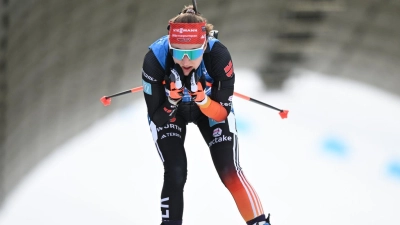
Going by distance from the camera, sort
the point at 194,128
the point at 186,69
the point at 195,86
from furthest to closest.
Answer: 1. the point at 194,128
2. the point at 186,69
3. the point at 195,86

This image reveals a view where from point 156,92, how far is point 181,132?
0.54 metres

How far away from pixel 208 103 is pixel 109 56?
8766mm

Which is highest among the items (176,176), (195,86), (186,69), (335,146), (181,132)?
(186,69)

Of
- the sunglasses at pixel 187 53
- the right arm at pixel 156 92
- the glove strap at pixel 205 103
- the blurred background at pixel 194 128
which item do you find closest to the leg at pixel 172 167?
the right arm at pixel 156 92

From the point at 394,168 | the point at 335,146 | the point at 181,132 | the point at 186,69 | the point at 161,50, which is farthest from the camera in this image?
the point at 335,146

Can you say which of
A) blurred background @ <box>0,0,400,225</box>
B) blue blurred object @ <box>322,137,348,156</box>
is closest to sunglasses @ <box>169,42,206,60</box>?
blurred background @ <box>0,0,400,225</box>

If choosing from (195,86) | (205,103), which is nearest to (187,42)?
(195,86)

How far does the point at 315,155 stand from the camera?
13461mm

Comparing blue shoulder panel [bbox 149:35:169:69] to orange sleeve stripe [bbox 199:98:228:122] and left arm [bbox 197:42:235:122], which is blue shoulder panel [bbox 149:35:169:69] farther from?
orange sleeve stripe [bbox 199:98:228:122]

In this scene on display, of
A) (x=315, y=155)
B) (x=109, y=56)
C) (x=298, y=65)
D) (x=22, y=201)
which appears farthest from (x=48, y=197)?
(x=298, y=65)

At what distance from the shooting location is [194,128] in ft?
55.5

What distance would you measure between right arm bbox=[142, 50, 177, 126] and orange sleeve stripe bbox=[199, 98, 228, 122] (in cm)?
26

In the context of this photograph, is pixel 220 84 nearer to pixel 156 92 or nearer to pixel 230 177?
pixel 156 92

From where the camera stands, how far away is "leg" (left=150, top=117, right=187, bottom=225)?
19.4ft
